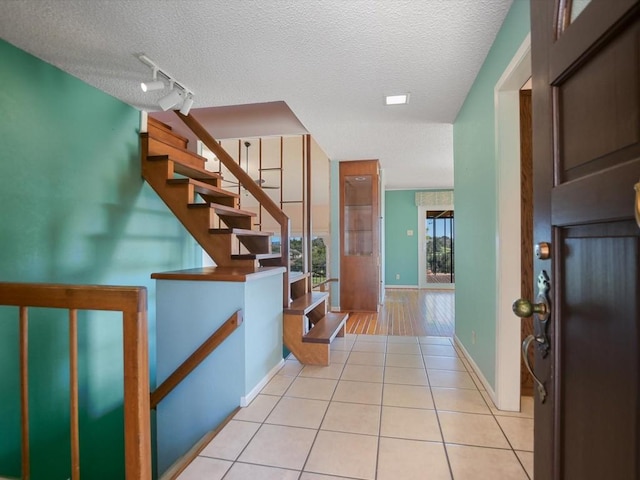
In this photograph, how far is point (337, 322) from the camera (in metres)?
3.12

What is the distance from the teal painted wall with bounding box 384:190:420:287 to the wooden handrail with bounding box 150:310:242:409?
19.4 ft

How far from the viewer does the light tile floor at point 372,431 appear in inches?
57.3

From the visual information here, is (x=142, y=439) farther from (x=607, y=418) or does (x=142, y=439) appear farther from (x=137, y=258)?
(x=137, y=258)

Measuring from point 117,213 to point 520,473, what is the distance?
3.27 metres

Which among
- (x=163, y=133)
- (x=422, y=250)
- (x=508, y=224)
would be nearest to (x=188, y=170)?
(x=163, y=133)

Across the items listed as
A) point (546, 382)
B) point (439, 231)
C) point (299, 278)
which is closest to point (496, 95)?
point (546, 382)

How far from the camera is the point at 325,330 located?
288 cm

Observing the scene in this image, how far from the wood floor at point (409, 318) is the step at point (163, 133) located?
9.50 ft

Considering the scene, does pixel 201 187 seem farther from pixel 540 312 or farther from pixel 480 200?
pixel 540 312

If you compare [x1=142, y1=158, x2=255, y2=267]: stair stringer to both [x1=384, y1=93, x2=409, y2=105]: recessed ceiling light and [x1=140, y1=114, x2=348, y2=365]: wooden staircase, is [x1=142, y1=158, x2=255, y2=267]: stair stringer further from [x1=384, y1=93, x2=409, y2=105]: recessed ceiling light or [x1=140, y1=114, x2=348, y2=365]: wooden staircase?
[x1=384, y1=93, x2=409, y2=105]: recessed ceiling light

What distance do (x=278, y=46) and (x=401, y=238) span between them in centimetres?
607

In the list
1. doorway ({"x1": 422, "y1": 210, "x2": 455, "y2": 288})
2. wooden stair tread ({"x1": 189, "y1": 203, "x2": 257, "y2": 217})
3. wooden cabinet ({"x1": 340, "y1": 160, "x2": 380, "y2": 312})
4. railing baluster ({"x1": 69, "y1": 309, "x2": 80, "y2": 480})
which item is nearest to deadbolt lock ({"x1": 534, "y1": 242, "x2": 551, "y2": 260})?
railing baluster ({"x1": 69, "y1": 309, "x2": 80, "y2": 480})

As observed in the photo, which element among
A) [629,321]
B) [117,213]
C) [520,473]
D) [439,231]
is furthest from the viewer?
[439,231]

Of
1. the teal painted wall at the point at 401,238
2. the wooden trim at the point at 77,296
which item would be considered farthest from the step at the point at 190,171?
the teal painted wall at the point at 401,238
